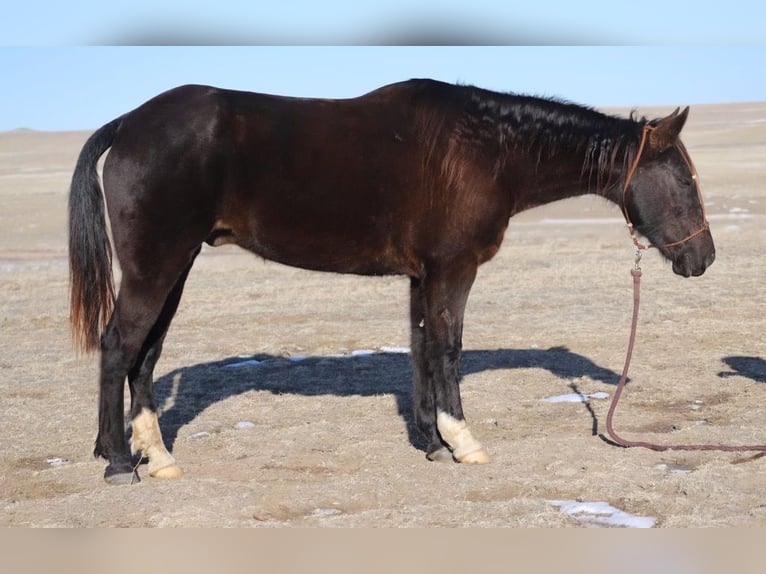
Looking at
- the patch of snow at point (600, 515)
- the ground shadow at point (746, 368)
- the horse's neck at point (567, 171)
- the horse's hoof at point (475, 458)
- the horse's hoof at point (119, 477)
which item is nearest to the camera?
the patch of snow at point (600, 515)

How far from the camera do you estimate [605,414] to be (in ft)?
23.0

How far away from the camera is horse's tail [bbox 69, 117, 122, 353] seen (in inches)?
226

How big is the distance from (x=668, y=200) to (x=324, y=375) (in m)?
3.81

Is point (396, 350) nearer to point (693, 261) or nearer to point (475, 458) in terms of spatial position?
point (475, 458)

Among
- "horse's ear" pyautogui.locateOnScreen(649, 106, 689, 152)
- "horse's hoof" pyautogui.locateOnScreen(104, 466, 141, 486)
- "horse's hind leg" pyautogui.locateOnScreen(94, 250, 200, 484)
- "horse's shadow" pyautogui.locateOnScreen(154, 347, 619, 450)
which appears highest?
"horse's ear" pyautogui.locateOnScreen(649, 106, 689, 152)

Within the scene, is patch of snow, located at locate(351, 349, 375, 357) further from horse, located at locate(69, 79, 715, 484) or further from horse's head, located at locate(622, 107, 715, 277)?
horse's head, located at locate(622, 107, 715, 277)

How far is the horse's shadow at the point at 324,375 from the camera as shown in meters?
7.84

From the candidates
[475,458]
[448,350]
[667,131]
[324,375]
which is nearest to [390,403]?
[324,375]

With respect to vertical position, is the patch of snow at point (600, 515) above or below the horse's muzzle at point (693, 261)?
below

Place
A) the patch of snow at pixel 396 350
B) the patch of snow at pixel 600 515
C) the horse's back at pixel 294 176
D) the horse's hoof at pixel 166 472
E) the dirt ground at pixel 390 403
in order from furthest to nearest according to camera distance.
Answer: the patch of snow at pixel 396 350, the horse's hoof at pixel 166 472, the horse's back at pixel 294 176, the dirt ground at pixel 390 403, the patch of snow at pixel 600 515

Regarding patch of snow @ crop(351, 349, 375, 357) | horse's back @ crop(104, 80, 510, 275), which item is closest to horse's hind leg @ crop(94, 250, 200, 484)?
horse's back @ crop(104, 80, 510, 275)

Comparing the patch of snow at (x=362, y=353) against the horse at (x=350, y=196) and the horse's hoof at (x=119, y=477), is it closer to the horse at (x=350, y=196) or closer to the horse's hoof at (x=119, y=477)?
the horse at (x=350, y=196)

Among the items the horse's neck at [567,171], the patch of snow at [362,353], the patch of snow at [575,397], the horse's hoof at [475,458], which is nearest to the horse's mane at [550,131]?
the horse's neck at [567,171]

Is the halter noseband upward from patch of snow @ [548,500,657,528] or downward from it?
upward
